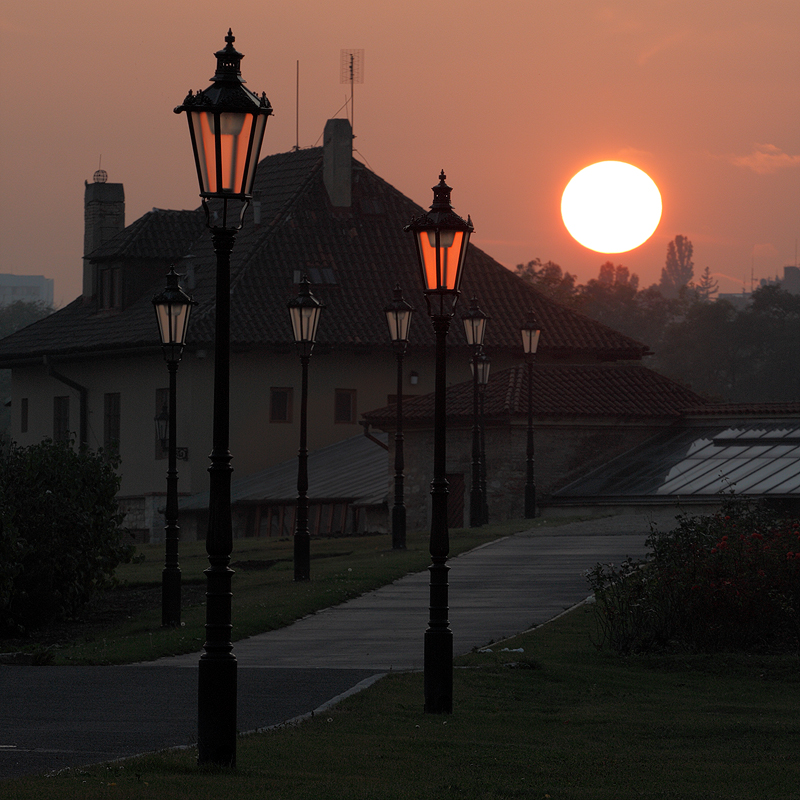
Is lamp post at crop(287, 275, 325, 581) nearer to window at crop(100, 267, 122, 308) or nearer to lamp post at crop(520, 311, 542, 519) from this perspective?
lamp post at crop(520, 311, 542, 519)

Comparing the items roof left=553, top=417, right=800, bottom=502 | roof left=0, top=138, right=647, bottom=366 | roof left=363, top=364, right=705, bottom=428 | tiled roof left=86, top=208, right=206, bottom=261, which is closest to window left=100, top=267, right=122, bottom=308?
roof left=0, top=138, right=647, bottom=366

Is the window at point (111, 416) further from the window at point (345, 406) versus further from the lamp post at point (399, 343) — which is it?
the lamp post at point (399, 343)

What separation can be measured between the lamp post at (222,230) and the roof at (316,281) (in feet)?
122

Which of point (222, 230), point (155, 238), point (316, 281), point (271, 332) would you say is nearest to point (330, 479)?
point (271, 332)

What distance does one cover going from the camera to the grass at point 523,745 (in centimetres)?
823

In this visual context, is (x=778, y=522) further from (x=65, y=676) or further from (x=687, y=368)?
(x=687, y=368)

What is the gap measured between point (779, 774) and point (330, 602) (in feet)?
35.7

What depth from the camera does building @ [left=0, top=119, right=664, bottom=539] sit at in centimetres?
4797

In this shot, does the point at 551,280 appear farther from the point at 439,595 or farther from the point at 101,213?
the point at 439,595

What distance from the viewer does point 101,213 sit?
2260 inches

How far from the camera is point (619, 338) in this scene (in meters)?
50.7

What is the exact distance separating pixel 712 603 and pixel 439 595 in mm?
5372

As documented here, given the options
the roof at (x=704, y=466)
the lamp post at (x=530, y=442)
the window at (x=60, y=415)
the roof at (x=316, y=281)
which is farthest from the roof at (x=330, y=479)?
the window at (x=60, y=415)

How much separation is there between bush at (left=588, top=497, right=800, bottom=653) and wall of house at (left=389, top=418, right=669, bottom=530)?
19110 millimetres
